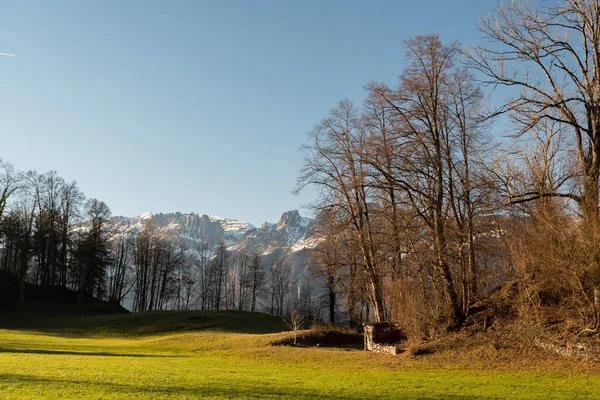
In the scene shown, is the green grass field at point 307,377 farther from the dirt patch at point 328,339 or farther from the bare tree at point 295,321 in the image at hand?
the dirt patch at point 328,339

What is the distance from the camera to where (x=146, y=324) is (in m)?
38.8

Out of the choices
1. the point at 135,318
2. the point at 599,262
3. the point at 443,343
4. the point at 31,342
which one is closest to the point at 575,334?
the point at 599,262

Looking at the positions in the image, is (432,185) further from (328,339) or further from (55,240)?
(55,240)

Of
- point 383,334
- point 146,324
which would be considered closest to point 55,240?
point 146,324

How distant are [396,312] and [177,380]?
518 inches

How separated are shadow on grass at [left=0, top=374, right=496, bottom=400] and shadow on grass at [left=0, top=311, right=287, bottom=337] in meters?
24.0

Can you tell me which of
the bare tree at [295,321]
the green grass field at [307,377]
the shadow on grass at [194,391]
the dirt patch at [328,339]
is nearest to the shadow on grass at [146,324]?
the bare tree at [295,321]

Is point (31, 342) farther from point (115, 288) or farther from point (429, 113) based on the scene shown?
point (115, 288)

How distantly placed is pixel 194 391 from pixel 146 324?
30414mm

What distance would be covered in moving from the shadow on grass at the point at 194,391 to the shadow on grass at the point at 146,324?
78.9 feet

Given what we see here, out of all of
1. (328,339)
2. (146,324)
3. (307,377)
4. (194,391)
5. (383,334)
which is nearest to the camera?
(194,391)

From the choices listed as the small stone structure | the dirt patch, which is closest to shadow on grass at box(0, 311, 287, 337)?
the dirt patch

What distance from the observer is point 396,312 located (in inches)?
908

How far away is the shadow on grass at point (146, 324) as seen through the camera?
3625 cm
